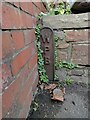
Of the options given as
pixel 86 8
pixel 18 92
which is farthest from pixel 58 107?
pixel 86 8

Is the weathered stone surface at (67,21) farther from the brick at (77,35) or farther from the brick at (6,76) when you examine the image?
the brick at (6,76)

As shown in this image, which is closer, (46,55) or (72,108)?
(72,108)

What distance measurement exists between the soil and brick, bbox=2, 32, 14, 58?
2.24 ft

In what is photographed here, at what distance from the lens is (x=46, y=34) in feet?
6.40

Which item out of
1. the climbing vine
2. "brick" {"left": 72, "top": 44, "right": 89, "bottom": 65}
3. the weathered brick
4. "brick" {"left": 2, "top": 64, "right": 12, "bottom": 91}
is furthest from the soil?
"brick" {"left": 2, "top": 64, "right": 12, "bottom": 91}

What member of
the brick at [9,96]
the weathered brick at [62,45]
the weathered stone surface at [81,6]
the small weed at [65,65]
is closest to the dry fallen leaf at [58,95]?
the small weed at [65,65]

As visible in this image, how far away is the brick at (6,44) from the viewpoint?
839mm

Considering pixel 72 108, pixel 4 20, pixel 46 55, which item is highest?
pixel 4 20

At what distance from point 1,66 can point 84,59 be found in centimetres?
136

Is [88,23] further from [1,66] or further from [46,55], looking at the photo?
[1,66]

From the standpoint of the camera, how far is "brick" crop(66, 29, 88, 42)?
199 centimetres

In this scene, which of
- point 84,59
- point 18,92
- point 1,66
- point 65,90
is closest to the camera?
point 1,66

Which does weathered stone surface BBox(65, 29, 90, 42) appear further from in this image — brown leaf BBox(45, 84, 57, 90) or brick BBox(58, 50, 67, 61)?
brown leaf BBox(45, 84, 57, 90)

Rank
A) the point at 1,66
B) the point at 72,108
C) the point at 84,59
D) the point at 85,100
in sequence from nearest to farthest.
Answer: the point at 1,66 < the point at 72,108 < the point at 85,100 < the point at 84,59
